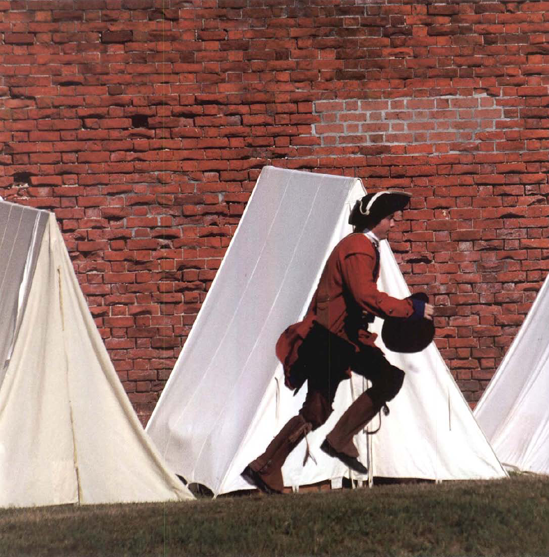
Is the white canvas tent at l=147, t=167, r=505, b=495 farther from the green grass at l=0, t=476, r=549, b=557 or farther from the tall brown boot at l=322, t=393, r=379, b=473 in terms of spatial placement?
the green grass at l=0, t=476, r=549, b=557

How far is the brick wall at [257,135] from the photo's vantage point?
259 inches

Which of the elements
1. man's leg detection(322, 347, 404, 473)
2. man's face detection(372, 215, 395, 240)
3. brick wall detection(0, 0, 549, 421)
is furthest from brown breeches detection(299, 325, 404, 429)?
brick wall detection(0, 0, 549, 421)

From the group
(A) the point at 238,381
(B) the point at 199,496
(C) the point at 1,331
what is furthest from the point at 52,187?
(B) the point at 199,496

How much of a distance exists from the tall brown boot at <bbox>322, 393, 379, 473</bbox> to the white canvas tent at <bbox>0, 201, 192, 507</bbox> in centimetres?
84

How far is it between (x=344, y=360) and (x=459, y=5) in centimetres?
285

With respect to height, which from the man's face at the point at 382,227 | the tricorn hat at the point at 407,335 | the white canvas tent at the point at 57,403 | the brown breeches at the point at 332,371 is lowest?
the white canvas tent at the point at 57,403

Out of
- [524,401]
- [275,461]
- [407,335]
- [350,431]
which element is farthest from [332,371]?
[524,401]

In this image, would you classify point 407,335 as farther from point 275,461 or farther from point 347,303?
point 275,461

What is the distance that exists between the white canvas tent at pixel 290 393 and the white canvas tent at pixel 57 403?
432mm

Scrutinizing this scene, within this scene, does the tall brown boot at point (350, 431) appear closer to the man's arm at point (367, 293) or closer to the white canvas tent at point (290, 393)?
the white canvas tent at point (290, 393)

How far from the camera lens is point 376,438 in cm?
529

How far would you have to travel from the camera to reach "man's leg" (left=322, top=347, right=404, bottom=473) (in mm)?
5188

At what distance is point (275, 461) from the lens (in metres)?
5.03

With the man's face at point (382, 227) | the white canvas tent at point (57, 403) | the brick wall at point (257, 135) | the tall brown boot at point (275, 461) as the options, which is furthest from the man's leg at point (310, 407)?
the brick wall at point (257, 135)
